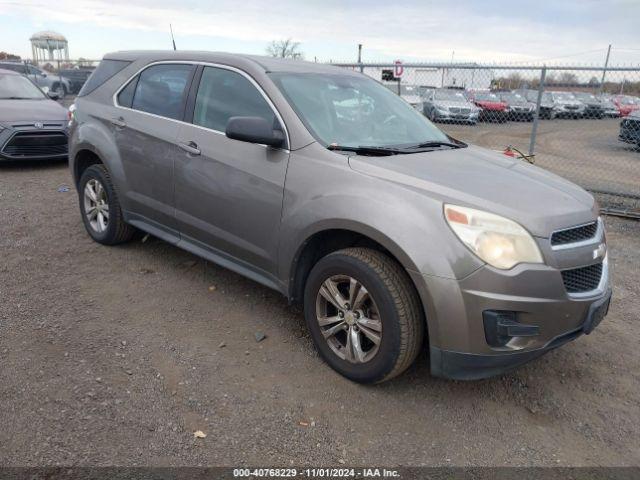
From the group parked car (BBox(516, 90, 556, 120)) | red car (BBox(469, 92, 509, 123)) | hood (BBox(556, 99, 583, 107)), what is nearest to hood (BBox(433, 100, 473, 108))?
red car (BBox(469, 92, 509, 123))

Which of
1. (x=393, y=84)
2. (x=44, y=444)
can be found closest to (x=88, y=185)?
(x=44, y=444)

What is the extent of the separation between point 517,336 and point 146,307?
2.60 meters

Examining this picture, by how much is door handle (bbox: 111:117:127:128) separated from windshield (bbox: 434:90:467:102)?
16.3 m

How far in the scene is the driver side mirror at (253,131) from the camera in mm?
3207

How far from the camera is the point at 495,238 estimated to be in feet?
8.51

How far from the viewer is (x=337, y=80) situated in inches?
155

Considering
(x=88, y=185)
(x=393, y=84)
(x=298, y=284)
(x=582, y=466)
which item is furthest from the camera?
(x=393, y=84)

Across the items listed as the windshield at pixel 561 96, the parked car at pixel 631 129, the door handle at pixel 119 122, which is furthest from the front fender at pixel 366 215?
the windshield at pixel 561 96

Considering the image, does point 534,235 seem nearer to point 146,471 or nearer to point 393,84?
point 146,471

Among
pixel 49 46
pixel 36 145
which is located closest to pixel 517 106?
pixel 36 145

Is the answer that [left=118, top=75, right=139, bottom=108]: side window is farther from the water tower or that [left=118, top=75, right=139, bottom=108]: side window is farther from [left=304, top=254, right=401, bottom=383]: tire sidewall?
the water tower

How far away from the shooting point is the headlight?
8.43ft

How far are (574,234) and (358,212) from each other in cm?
114

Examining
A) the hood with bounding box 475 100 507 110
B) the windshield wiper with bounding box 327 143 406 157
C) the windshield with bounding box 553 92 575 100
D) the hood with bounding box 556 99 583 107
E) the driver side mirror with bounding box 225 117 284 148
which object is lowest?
the hood with bounding box 475 100 507 110
